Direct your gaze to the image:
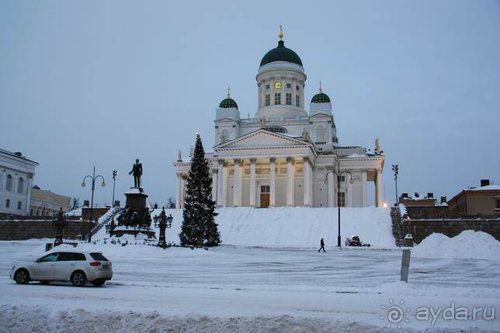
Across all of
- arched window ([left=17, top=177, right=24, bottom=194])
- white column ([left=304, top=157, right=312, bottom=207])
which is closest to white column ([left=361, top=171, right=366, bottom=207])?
white column ([left=304, top=157, right=312, bottom=207])

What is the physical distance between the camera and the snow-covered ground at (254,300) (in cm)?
986

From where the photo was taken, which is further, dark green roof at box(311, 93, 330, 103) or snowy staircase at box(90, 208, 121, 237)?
dark green roof at box(311, 93, 330, 103)

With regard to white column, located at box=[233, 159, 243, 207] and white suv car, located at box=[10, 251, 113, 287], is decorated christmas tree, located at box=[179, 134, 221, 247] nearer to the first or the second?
white suv car, located at box=[10, 251, 113, 287]

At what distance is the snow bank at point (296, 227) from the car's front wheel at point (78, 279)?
32.0 metres

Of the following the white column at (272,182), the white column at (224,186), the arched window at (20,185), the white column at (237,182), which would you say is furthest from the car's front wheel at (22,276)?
the arched window at (20,185)

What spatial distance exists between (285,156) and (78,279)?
186 feet

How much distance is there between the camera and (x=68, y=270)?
16828mm

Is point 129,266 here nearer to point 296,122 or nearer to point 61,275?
point 61,275

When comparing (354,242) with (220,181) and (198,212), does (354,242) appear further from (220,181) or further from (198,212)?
(220,181)

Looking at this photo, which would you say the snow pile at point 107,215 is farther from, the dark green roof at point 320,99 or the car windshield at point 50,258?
the car windshield at point 50,258

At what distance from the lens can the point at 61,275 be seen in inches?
662

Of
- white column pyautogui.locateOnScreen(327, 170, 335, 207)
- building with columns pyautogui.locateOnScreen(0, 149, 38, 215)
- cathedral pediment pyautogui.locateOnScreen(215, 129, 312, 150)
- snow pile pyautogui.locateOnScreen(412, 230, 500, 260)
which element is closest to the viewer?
snow pile pyautogui.locateOnScreen(412, 230, 500, 260)

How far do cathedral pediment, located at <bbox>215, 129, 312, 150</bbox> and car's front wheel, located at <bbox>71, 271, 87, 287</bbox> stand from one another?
56222mm

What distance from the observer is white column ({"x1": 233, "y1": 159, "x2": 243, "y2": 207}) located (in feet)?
237
